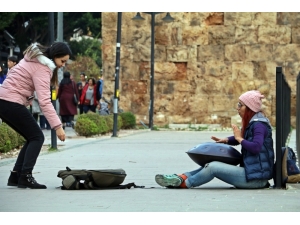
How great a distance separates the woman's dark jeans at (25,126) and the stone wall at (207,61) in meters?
21.5

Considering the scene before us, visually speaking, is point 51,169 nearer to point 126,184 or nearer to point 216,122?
point 126,184

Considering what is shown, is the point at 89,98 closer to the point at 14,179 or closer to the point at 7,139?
the point at 7,139

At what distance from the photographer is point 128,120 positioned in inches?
1182

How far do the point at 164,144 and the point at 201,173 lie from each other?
10.1 m

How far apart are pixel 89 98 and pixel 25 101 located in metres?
20.9

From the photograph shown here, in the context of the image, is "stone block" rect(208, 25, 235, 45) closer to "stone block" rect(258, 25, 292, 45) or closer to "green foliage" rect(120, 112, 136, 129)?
"stone block" rect(258, 25, 292, 45)

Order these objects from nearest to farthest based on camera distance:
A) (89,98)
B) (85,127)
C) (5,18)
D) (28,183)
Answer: (28,183) → (85,127) → (89,98) → (5,18)

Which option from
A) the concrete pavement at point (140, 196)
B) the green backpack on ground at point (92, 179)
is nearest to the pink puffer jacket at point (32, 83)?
the green backpack on ground at point (92, 179)

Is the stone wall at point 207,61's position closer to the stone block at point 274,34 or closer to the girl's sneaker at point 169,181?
the stone block at point 274,34

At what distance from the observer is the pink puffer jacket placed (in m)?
10.9

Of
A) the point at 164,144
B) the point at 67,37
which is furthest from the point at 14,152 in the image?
the point at 67,37

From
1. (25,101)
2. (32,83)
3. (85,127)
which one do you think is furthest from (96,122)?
(32,83)

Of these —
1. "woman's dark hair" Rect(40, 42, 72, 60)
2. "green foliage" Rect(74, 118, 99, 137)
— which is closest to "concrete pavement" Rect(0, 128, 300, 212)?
"woman's dark hair" Rect(40, 42, 72, 60)

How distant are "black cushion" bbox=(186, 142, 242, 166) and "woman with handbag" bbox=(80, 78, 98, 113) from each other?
20963mm
